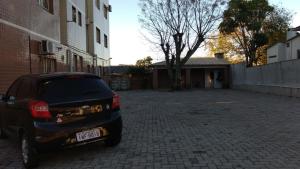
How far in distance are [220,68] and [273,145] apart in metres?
34.6

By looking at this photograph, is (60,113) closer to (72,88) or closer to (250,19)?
(72,88)

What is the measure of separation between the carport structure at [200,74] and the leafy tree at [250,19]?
330cm

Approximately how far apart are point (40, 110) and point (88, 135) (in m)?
0.95

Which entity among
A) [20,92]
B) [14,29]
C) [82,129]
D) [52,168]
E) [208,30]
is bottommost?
[52,168]

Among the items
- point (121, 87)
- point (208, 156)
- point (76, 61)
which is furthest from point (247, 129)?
point (121, 87)

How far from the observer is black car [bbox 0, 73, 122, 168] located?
6359 mm

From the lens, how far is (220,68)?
41875 mm

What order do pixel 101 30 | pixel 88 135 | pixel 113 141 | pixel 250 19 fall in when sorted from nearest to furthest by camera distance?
1. pixel 88 135
2. pixel 113 141
3. pixel 101 30
4. pixel 250 19

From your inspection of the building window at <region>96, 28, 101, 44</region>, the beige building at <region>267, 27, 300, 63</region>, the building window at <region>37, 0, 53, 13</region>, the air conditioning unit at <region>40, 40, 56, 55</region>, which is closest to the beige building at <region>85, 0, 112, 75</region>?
the building window at <region>96, 28, 101, 44</region>

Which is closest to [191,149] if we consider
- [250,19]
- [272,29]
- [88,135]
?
[88,135]

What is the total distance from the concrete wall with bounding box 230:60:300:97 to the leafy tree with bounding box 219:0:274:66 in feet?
26.8

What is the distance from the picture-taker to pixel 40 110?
633cm

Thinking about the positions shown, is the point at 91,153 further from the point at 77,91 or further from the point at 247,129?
the point at 247,129

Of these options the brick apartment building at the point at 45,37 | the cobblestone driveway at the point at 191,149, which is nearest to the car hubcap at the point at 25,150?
the cobblestone driveway at the point at 191,149
